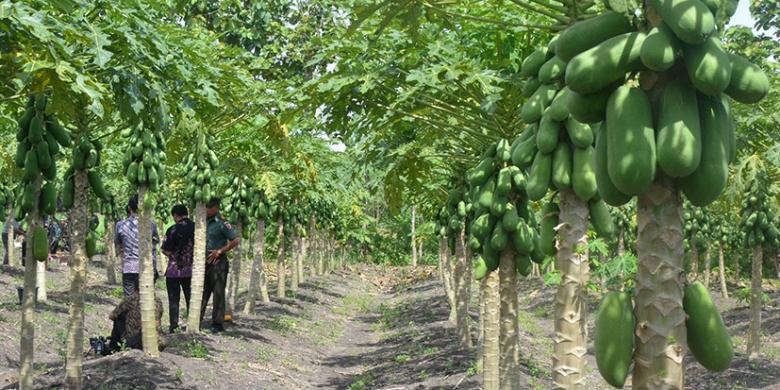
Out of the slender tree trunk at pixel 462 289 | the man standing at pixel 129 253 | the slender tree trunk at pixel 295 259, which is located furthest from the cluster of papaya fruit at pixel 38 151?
the slender tree trunk at pixel 295 259

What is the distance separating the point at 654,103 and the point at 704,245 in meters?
21.2

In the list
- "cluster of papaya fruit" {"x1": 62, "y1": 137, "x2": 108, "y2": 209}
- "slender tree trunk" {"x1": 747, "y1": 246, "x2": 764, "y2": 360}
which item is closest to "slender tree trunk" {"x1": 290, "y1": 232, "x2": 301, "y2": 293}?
"slender tree trunk" {"x1": 747, "y1": 246, "x2": 764, "y2": 360}

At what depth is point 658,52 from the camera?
5.51ft

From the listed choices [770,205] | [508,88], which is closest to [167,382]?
[508,88]

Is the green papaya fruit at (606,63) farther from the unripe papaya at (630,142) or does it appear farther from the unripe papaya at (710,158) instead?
the unripe papaya at (710,158)

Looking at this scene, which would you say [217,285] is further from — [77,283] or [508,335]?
[508,335]

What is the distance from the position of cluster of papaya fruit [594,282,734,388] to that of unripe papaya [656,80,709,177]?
0.97ft

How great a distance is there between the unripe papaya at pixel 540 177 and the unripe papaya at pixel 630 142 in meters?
2.01

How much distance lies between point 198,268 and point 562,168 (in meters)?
6.75

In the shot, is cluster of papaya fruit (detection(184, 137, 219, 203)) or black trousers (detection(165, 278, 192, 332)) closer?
cluster of papaya fruit (detection(184, 137, 219, 203))

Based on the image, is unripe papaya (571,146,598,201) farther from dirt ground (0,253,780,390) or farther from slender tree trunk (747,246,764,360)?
slender tree trunk (747,246,764,360)

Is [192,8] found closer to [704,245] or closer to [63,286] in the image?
[63,286]

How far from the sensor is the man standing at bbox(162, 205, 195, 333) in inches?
399

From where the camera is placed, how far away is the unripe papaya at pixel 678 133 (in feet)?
5.46
